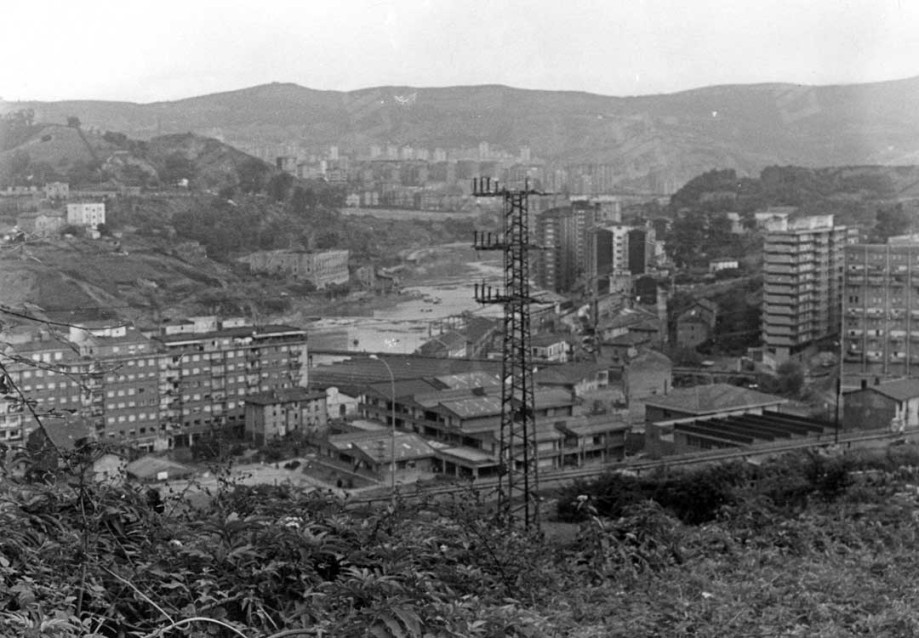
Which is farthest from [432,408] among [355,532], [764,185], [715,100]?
[764,185]

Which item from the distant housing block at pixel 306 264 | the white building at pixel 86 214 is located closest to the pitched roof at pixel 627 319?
the distant housing block at pixel 306 264

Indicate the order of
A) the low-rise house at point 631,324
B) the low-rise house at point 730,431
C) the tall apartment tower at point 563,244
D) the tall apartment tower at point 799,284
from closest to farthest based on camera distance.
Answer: the tall apartment tower at point 563,244
the low-rise house at point 730,431
the low-rise house at point 631,324
the tall apartment tower at point 799,284

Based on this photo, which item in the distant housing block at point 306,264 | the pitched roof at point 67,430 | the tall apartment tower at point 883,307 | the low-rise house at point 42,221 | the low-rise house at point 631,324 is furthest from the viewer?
the tall apartment tower at point 883,307

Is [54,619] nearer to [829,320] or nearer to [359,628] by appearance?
[359,628]

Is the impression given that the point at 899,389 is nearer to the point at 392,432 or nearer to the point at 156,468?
the point at 392,432

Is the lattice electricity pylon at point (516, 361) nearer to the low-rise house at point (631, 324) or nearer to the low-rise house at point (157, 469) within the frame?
the low-rise house at point (631, 324)

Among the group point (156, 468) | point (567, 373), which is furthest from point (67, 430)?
point (567, 373)
